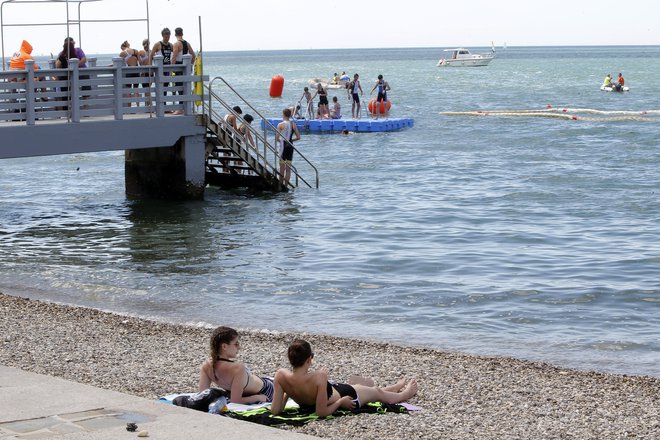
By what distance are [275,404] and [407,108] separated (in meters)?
53.9

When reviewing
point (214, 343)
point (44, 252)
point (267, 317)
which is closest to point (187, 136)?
point (44, 252)

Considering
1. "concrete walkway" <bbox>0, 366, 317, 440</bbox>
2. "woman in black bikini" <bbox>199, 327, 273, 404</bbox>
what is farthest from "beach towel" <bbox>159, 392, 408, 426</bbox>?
"concrete walkway" <bbox>0, 366, 317, 440</bbox>

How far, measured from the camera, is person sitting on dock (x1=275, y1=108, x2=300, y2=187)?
2389cm

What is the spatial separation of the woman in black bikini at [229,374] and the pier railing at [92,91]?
11780 mm

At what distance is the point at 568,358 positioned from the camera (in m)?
11.9

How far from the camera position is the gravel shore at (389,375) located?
8.37m

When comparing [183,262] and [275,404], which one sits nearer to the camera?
[275,404]

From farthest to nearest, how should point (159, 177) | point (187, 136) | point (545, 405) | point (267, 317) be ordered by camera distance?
point (159, 177)
point (187, 136)
point (267, 317)
point (545, 405)

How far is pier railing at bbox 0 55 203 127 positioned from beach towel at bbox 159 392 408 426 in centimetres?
1193

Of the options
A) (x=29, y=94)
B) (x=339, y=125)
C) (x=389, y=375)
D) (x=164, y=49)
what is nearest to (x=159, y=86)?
(x=164, y=49)

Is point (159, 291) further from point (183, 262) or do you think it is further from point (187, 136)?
point (187, 136)

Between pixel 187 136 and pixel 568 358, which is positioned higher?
pixel 187 136

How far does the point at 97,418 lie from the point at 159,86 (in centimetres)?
1451

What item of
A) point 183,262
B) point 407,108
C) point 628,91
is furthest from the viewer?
point 628,91
